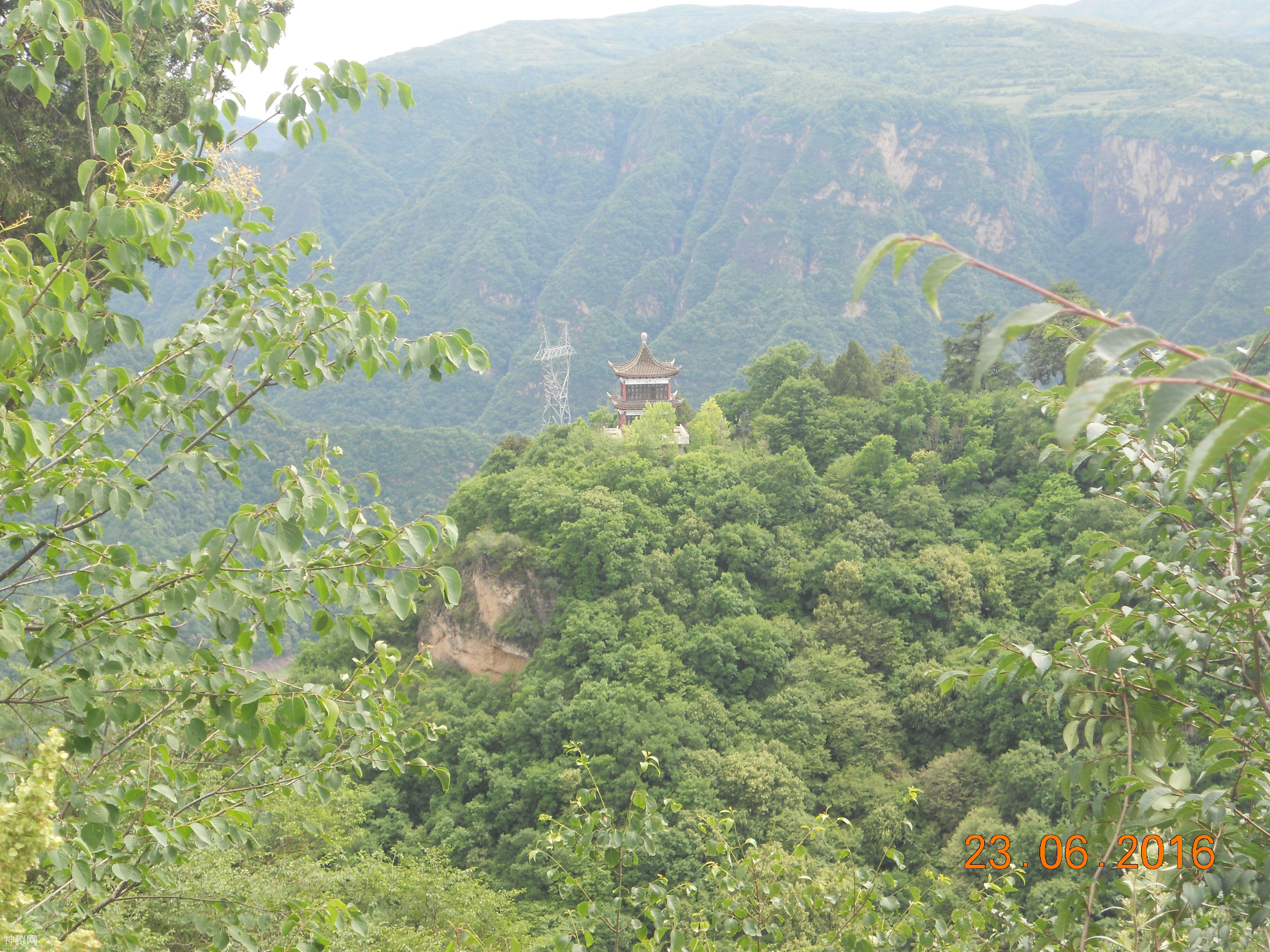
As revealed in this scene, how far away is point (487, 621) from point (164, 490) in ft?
85.3

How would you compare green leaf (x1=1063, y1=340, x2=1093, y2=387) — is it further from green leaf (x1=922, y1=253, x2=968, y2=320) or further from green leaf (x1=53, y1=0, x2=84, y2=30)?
green leaf (x1=53, y1=0, x2=84, y2=30)

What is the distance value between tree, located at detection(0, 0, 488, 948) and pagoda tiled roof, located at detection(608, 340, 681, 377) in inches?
1573

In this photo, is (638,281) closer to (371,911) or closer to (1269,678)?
(371,911)

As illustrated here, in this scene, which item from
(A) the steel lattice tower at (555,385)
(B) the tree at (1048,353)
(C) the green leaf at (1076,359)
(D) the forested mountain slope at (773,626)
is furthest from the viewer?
(A) the steel lattice tower at (555,385)

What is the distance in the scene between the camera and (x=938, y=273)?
6.94ft

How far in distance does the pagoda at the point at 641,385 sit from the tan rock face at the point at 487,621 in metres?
16.6

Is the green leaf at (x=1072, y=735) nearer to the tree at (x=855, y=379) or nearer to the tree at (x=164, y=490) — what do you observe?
the tree at (x=164, y=490)

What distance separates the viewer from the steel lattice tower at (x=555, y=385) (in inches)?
3386

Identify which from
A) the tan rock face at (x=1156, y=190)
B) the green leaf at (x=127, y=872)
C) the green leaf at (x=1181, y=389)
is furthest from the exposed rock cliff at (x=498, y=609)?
the tan rock face at (x=1156, y=190)

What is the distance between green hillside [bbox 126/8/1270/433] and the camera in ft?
377

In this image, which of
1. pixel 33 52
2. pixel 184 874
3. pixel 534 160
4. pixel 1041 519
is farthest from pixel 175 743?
pixel 534 160

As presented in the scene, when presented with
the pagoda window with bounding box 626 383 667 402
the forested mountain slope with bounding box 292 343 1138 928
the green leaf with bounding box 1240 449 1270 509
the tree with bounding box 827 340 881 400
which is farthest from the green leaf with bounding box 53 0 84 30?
the pagoda window with bounding box 626 383 667 402
